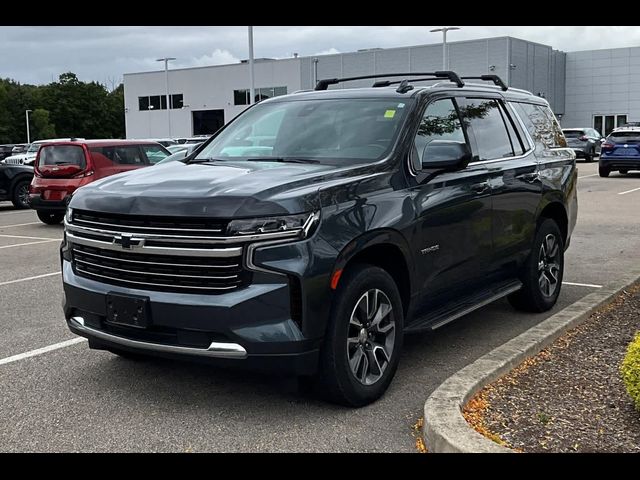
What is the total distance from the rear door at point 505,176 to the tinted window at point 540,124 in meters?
0.22

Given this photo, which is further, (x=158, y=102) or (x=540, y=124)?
(x=158, y=102)

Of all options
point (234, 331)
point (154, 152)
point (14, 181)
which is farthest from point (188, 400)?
point (14, 181)

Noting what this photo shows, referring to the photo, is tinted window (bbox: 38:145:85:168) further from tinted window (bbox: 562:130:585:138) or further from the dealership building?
the dealership building

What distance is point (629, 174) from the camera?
2778 centimetres

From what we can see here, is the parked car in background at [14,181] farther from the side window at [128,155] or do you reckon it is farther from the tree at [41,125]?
the tree at [41,125]

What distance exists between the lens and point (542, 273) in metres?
6.74

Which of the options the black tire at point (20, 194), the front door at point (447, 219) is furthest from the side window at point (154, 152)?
the front door at point (447, 219)

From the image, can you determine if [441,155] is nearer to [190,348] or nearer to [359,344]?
[359,344]

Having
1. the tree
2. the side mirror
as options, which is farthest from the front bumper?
the tree

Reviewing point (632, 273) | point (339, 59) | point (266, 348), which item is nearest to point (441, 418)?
point (266, 348)

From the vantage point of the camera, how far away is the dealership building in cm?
5109

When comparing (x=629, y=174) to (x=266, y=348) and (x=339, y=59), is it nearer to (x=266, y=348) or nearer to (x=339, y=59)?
(x=266, y=348)

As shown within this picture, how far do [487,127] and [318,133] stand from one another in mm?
1554

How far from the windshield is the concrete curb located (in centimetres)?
149
